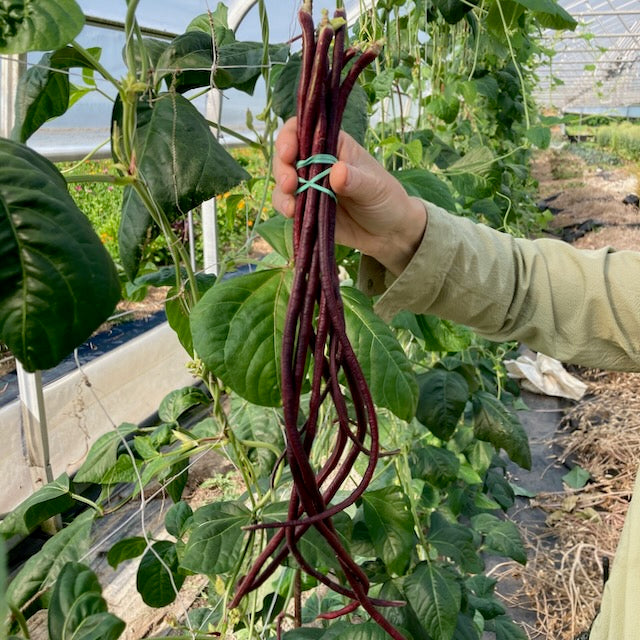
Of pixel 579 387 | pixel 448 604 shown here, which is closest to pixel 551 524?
pixel 579 387

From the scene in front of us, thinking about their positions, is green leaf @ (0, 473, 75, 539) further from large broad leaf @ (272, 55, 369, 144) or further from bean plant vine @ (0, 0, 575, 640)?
large broad leaf @ (272, 55, 369, 144)

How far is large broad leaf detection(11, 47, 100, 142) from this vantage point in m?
0.55

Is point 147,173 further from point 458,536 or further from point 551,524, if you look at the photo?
point 551,524

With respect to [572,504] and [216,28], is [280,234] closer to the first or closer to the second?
[216,28]

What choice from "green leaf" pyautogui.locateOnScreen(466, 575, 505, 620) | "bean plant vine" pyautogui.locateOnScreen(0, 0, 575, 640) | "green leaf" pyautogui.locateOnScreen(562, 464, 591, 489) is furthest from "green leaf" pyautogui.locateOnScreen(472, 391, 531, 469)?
"green leaf" pyautogui.locateOnScreen(562, 464, 591, 489)

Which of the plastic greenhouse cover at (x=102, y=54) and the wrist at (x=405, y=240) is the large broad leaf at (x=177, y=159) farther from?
the plastic greenhouse cover at (x=102, y=54)

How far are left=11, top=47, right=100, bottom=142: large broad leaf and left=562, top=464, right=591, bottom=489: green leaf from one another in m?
2.44

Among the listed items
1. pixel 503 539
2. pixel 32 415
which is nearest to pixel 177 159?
pixel 503 539

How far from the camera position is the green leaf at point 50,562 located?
66 cm

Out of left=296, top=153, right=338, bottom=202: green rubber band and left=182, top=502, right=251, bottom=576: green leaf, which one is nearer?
left=296, top=153, right=338, bottom=202: green rubber band

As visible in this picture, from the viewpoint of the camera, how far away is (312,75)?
0.40 metres

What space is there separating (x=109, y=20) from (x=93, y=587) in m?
1.57

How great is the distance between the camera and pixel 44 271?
34 cm

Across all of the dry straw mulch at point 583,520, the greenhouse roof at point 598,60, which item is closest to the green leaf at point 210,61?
the dry straw mulch at point 583,520
